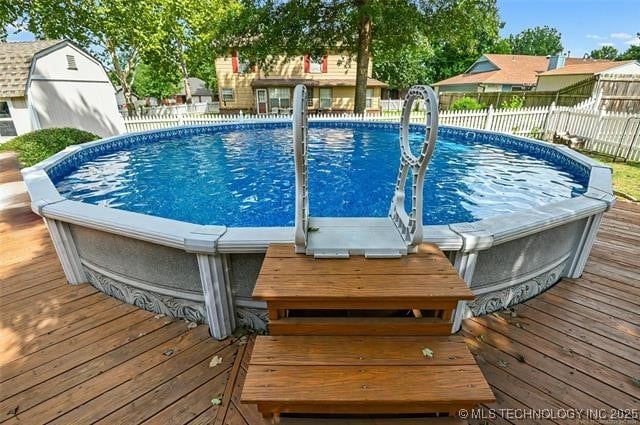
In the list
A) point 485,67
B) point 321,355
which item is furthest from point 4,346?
point 485,67

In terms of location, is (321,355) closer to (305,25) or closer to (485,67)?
(305,25)

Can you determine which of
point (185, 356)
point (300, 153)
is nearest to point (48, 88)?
point (185, 356)

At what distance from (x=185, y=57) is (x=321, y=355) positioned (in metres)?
24.5

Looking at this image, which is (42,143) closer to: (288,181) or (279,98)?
(288,181)

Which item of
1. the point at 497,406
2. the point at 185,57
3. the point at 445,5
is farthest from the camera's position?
the point at 185,57

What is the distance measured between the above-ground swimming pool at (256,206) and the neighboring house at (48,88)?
6.24 metres

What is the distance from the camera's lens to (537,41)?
5988 centimetres

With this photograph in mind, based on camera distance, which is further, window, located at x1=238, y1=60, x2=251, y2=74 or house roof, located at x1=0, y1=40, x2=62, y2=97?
window, located at x1=238, y1=60, x2=251, y2=74

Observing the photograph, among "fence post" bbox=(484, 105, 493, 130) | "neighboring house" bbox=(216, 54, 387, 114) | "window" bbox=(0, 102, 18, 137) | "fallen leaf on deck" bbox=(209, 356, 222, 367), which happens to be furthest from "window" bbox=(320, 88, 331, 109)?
"fallen leaf on deck" bbox=(209, 356, 222, 367)

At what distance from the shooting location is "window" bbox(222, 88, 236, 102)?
2246 cm

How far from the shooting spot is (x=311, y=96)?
72.6ft

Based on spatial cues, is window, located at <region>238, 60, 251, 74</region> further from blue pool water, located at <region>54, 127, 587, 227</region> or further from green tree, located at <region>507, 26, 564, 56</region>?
green tree, located at <region>507, 26, 564, 56</region>

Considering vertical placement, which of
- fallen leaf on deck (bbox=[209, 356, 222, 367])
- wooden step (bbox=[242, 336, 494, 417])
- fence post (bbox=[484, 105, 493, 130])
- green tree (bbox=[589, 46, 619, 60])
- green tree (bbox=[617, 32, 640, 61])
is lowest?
fallen leaf on deck (bbox=[209, 356, 222, 367])

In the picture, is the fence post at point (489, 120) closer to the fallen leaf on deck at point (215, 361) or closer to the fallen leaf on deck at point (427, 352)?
the fallen leaf on deck at point (427, 352)
